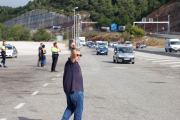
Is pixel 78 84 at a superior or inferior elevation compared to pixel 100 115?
superior

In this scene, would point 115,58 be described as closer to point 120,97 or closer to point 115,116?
point 120,97

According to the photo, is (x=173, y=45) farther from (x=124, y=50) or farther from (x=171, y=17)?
(x=171, y=17)

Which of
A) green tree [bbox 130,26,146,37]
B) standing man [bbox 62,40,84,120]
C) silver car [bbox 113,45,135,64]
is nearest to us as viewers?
standing man [bbox 62,40,84,120]

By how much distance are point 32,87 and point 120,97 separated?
152 inches

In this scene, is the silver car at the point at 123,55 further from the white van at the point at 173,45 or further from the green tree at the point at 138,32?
the green tree at the point at 138,32

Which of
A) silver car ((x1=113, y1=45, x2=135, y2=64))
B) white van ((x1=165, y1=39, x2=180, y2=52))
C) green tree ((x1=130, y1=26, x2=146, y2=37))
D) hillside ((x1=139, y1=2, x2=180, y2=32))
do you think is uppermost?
hillside ((x1=139, y1=2, x2=180, y2=32))

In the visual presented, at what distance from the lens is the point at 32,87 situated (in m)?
11.5

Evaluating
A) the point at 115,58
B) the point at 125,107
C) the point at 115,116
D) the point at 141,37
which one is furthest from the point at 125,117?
the point at 141,37

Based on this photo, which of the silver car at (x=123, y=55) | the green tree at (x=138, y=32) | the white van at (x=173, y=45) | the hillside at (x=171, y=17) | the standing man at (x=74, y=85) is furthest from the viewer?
the hillside at (x=171, y=17)

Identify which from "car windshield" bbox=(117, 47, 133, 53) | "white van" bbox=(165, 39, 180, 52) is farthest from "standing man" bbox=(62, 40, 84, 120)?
"white van" bbox=(165, 39, 180, 52)

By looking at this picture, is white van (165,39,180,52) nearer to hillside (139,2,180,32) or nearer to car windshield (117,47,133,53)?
car windshield (117,47,133,53)

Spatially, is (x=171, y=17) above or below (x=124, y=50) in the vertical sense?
above

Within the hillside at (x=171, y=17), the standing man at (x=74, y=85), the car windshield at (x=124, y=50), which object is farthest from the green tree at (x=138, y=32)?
the standing man at (x=74, y=85)

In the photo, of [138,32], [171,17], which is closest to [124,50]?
[138,32]
